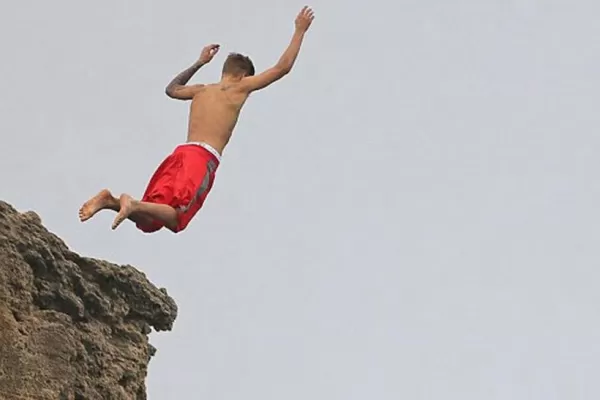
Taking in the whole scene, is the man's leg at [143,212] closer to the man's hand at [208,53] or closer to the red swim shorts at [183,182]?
the red swim shorts at [183,182]

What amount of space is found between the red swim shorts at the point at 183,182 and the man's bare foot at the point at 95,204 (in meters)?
0.59

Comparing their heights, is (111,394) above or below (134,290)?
below

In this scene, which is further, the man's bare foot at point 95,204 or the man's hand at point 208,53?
the man's hand at point 208,53

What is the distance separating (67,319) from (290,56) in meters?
3.19

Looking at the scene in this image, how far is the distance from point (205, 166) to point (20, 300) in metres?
2.23

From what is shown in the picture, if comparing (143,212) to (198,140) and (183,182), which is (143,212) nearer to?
(183,182)

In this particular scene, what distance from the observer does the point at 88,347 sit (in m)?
6.96

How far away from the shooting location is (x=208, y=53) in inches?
380

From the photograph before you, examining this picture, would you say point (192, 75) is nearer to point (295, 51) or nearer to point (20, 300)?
point (295, 51)

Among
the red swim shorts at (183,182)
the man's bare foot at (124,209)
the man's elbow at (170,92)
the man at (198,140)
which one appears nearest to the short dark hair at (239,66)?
the man at (198,140)

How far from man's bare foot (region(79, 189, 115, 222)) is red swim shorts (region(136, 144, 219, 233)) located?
59cm

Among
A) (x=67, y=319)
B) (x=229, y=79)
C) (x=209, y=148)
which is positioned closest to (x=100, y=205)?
(x=67, y=319)

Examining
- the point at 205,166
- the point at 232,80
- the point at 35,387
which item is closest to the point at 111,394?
the point at 35,387

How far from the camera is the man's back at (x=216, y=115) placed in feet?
28.4
